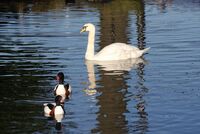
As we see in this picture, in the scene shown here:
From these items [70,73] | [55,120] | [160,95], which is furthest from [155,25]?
[55,120]

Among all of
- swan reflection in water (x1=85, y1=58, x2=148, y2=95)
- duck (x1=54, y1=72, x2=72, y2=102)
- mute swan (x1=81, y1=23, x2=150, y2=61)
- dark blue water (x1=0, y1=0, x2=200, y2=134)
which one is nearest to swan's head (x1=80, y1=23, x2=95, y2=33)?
dark blue water (x1=0, y1=0, x2=200, y2=134)

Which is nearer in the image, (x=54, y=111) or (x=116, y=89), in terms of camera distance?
(x=54, y=111)

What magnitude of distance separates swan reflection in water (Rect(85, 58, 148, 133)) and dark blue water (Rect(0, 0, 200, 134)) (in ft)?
0.06

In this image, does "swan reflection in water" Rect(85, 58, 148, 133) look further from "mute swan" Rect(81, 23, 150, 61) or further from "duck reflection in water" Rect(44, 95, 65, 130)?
"duck reflection in water" Rect(44, 95, 65, 130)

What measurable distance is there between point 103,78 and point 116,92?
2355 millimetres

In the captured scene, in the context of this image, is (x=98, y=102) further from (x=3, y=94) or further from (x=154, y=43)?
(x=154, y=43)

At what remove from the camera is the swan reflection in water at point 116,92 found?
13.2 m

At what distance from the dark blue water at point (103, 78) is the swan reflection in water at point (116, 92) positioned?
0.06 ft

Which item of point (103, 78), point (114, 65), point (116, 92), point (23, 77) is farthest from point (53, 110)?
point (114, 65)

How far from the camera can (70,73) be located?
19.4 meters

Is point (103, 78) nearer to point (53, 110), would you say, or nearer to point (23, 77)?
point (23, 77)

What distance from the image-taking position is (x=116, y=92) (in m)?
16.5

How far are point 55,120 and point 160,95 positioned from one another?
3288 millimetres

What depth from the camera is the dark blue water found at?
43.5 ft
